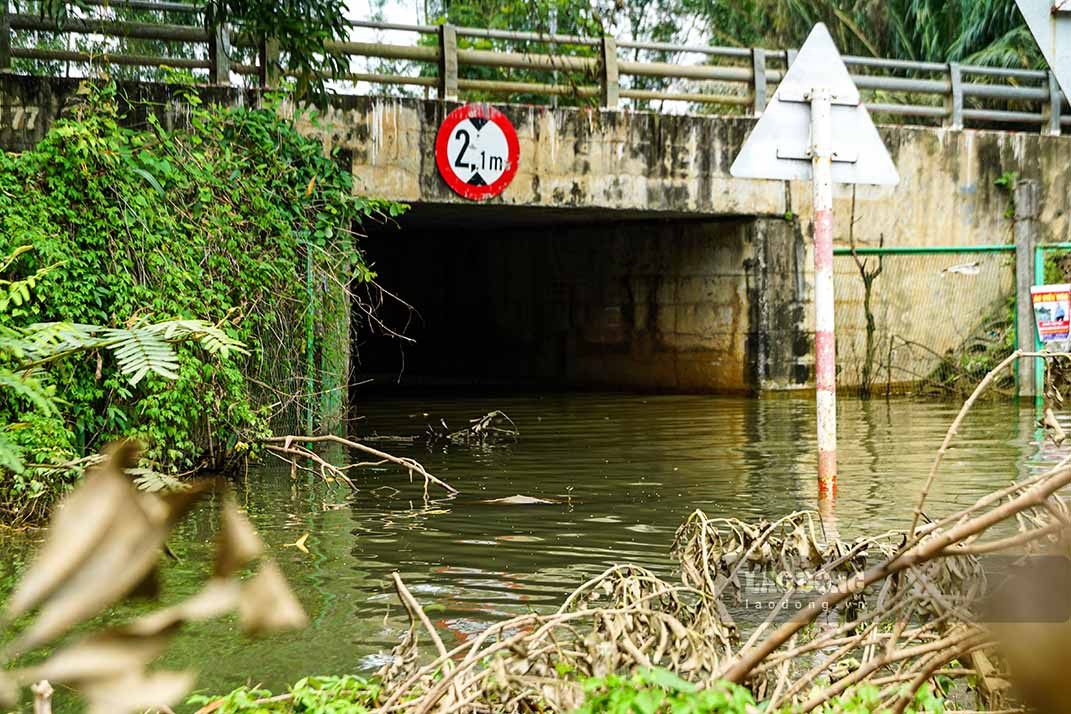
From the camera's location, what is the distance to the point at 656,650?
3.38 m

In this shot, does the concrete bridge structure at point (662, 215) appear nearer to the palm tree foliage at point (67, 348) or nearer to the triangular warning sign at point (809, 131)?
the triangular warning sign at point (809, 131)

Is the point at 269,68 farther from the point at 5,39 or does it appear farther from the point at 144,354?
the point at 144,354

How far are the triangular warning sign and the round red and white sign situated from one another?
8.30m

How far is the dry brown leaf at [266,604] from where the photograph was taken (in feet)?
1.88

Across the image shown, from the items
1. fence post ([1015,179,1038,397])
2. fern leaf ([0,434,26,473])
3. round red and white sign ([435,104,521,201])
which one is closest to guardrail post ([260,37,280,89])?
round red and white sign ([435,104,521,201])

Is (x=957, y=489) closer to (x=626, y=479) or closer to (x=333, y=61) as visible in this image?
(x=626, y=479)

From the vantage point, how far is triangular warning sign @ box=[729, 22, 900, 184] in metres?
6.79

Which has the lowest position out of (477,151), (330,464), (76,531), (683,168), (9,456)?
(330,464)

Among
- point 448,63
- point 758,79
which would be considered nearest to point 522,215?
point 448,63

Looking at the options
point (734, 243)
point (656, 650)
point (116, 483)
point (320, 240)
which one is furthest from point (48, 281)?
point (734, 243)

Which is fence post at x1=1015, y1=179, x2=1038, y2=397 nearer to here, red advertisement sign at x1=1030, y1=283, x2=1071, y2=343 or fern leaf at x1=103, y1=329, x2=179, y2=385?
red advertisement sign at x1=1030, y1=283, x2=1071, y2=343

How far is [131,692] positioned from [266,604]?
0.24ft

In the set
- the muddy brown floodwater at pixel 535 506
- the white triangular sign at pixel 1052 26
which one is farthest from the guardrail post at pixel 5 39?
the white triangular sign at pixel 1052 26

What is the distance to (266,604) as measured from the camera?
1.90ft
